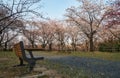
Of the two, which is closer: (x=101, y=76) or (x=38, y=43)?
(x=101, y=76)

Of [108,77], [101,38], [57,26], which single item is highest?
[57,26]

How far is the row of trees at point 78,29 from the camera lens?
27.5 m

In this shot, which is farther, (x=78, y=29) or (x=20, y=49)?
(x=78, y=29)

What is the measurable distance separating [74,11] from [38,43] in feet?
84.0

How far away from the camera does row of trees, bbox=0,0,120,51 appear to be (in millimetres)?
27484

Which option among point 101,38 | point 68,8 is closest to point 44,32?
point 101,38

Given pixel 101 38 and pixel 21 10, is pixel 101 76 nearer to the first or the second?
pixel 21 10

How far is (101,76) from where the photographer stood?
6762mm

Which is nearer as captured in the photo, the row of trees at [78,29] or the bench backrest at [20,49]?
the bench backrest at [20,49]

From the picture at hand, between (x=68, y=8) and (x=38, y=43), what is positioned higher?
(x=68, y=8)

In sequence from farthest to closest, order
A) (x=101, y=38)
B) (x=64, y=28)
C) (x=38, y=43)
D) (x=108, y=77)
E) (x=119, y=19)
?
(x=38, y=43) → (x=64, y=28) → (x=101, y=38) → (x=119, y=19) → (x=108, y=77)

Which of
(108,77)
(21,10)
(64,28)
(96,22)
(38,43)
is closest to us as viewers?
(108,77)

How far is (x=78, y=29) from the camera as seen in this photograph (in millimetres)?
49250

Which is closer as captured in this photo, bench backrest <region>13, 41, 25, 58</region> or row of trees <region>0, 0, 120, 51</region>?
bench backrest <region>13, 41, 25, 58</region>
